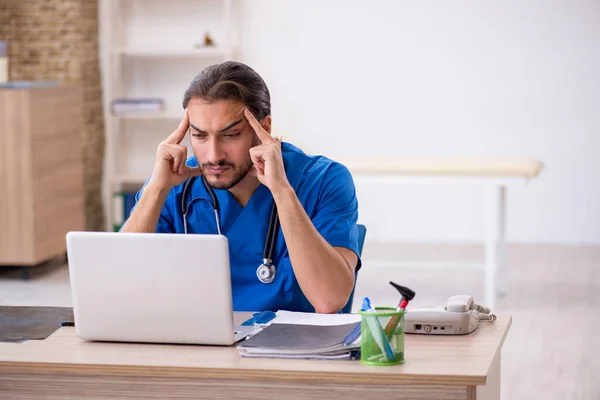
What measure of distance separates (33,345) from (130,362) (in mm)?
242

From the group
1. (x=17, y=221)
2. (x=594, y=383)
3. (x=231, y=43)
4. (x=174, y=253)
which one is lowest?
(x=594, y=383)

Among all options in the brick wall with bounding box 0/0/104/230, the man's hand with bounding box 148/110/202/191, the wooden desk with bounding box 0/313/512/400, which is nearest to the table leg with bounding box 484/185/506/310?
the man's hand with bounding box 148/110/202/191

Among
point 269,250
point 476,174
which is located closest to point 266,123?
point 269,250

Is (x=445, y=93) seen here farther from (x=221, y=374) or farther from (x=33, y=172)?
(x=221, y=374)

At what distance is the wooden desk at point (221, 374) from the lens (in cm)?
157

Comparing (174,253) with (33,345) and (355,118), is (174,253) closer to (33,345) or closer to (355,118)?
(33,345)

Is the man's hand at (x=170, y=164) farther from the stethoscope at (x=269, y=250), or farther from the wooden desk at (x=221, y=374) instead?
the wooden desk at (x=221, y=374)

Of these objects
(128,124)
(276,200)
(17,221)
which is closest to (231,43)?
(128,124)

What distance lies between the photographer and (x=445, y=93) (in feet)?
21.1

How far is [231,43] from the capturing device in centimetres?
663

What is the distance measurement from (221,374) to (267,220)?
0.69 m

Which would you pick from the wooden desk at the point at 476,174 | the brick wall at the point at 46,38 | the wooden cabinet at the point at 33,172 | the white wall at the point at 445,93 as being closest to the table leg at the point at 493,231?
the wooden desk at the point at 476,174

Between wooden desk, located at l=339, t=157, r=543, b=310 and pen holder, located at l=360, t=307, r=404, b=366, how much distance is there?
300 cm

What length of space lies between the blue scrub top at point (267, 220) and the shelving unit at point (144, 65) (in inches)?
167
